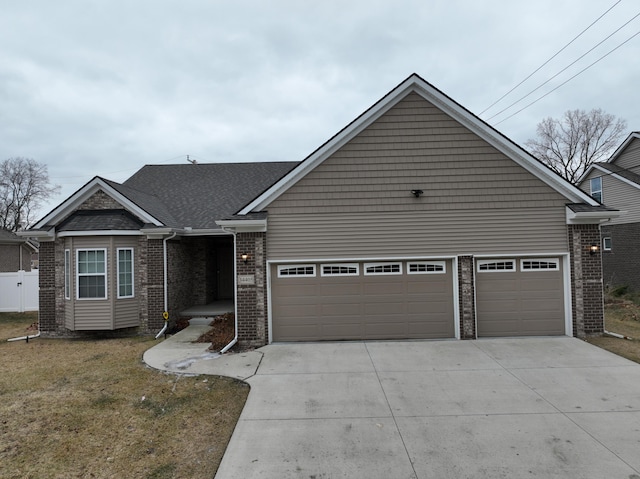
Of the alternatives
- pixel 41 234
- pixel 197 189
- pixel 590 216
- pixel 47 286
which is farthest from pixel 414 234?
pixel 47 286

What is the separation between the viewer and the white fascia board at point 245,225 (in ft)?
29.2

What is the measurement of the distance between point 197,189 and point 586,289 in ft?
45.5

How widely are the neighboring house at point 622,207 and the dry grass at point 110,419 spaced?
65.9ft

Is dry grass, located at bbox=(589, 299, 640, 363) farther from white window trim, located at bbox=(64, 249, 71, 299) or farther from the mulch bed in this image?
white window trim, located at bbox=(64, 249, 71, 299)

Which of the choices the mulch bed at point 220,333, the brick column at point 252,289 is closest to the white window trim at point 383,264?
the brick column at point 252,289

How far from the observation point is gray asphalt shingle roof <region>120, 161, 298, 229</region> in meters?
12.5

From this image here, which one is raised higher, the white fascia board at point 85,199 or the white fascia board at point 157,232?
the white fascia board at point 85,199

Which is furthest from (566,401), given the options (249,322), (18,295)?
(18,295)

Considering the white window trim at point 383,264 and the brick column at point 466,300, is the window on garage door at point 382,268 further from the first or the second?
the brick column at point 466,300

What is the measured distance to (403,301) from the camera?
9.41 m

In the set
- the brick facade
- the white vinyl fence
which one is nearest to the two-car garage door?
the brick facade

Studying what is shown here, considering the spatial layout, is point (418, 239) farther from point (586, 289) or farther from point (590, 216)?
point (586, 289)

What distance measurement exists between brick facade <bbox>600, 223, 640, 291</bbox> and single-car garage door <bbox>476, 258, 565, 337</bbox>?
457 inches

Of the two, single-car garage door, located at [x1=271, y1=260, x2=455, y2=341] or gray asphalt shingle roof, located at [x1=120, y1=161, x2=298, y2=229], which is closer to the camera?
single-car garage door, located at [x1=271, y1=260, x2=455, y2=341]
